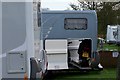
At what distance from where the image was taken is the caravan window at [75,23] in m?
15.8

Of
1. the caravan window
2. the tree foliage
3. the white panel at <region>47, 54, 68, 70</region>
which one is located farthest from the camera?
the tree foliage

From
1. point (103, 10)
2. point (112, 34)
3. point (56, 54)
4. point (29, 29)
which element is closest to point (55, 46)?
point (56, 54)

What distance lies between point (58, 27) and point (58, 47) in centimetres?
109

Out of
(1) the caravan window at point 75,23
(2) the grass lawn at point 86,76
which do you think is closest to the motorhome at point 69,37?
(1) the caravan window at point 75,23

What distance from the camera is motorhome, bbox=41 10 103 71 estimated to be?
49.5ft

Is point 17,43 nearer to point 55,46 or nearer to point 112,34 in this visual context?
point 55,46

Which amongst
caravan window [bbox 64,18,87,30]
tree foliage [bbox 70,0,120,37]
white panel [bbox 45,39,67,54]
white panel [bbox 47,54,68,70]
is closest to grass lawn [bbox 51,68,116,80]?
white panel [bbox 47,54,68,70]

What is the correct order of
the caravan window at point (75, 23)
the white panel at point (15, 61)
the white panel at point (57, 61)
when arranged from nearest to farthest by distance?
the white panel at point (15, 61) → the white panel at point (57, 61) → the caravan window at point (75, 23)

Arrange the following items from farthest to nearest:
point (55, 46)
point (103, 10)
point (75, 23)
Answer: point (103, 10)
point (75, 23)
point (55, 46)

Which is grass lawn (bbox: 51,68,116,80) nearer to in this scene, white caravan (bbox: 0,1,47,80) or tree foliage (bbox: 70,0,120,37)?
white caravan (bbox: 0,1,47,80)

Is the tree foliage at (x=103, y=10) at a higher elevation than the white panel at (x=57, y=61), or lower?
higher

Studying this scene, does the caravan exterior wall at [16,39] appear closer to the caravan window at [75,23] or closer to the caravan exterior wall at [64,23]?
the caravan exterior wall at [64,23]

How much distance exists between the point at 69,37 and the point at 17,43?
10726 mm

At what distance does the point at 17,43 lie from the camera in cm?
516
